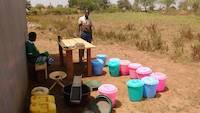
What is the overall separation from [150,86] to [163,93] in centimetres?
60

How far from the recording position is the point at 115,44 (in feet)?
39.1

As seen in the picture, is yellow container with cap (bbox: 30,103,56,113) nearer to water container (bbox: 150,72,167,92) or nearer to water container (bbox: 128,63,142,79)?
water container (bbox: 150,72,167,92)

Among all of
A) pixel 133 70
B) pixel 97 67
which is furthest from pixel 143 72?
pixel 97 67

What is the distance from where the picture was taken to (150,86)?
19.9 ft

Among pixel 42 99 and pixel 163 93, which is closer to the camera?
pixel 42 99

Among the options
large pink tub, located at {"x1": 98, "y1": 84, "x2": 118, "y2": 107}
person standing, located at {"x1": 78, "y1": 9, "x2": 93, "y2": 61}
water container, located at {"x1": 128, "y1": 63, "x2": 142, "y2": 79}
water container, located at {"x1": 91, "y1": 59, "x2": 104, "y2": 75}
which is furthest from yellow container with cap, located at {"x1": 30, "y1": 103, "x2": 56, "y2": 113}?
person standing, located at {"x1": 78, "y1": 9, "x2": 93, "y2": 61}

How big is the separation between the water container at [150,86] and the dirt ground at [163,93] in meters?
0.12

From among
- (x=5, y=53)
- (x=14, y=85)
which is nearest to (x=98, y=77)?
(x=14, y=85)

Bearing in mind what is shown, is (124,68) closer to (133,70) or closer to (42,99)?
(133,70)

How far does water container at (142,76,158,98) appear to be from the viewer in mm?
6067

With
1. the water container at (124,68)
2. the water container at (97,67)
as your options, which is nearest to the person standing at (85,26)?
the water container at (97,67)

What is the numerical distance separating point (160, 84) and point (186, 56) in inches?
145

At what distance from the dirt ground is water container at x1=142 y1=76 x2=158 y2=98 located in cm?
12

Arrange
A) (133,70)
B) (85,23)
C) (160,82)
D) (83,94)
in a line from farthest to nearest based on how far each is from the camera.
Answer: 1. (85,23)
2. (133,70)
3. (160,82)
4. (83,94)
